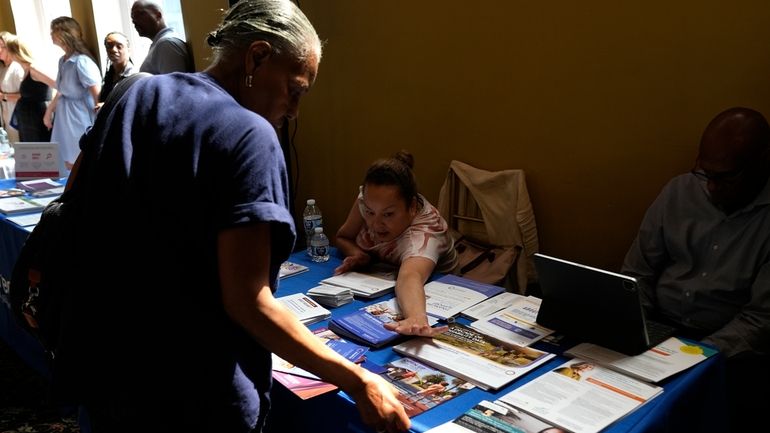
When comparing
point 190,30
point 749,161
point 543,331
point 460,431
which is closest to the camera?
point 460,431

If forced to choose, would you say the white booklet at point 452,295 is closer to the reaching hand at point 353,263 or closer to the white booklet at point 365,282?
the white booklet at point 365,282

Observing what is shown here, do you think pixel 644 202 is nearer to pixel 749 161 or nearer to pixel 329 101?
pixel 749 161

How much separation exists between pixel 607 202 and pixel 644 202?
0.15m

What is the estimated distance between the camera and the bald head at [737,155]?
1.56m

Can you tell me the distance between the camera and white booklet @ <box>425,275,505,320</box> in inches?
59.7

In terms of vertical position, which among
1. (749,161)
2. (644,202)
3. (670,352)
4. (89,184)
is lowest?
(670,352)

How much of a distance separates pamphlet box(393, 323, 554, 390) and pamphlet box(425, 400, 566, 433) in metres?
0.08

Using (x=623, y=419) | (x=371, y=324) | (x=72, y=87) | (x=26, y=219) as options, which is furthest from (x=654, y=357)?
(x=72, y=87)

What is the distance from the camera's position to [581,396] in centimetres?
107

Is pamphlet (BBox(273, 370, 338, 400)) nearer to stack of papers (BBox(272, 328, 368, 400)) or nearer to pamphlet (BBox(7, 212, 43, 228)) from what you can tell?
stack of papers (BBox(272, 328, 368, 400))

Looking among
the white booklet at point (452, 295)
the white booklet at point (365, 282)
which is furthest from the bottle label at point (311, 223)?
the white booklet at point (452, 295)

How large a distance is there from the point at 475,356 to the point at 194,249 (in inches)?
28.6

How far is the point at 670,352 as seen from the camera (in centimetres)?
124

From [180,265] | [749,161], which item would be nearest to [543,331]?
[749,161]
